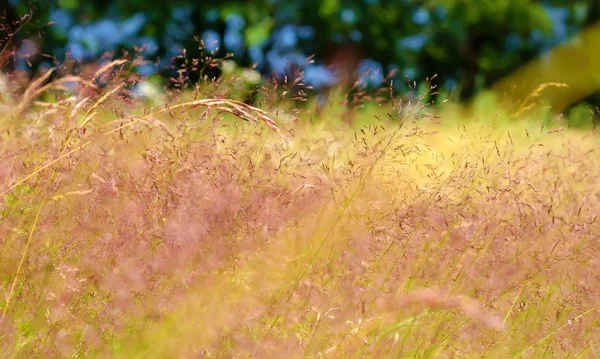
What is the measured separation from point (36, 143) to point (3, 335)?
74 centimetres

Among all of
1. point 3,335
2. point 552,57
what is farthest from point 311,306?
point 552,57

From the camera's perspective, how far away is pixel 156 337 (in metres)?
2.08

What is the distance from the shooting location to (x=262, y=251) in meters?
2.20

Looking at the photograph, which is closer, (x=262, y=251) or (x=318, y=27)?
(x=262, y=251)

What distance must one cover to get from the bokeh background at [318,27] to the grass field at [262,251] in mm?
8121

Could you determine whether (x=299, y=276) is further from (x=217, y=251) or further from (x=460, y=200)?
(x=460, y=200)

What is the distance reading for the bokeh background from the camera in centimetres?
1074

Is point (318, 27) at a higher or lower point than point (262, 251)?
lower

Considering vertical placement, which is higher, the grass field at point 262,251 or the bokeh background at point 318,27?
the grass field at point 262,251

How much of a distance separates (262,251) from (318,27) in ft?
30.8

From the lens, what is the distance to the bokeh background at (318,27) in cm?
1074

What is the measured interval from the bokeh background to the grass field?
8.12 meters

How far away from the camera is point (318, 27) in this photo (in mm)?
11211

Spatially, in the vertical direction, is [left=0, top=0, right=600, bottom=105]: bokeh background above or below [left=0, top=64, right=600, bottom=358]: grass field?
below
